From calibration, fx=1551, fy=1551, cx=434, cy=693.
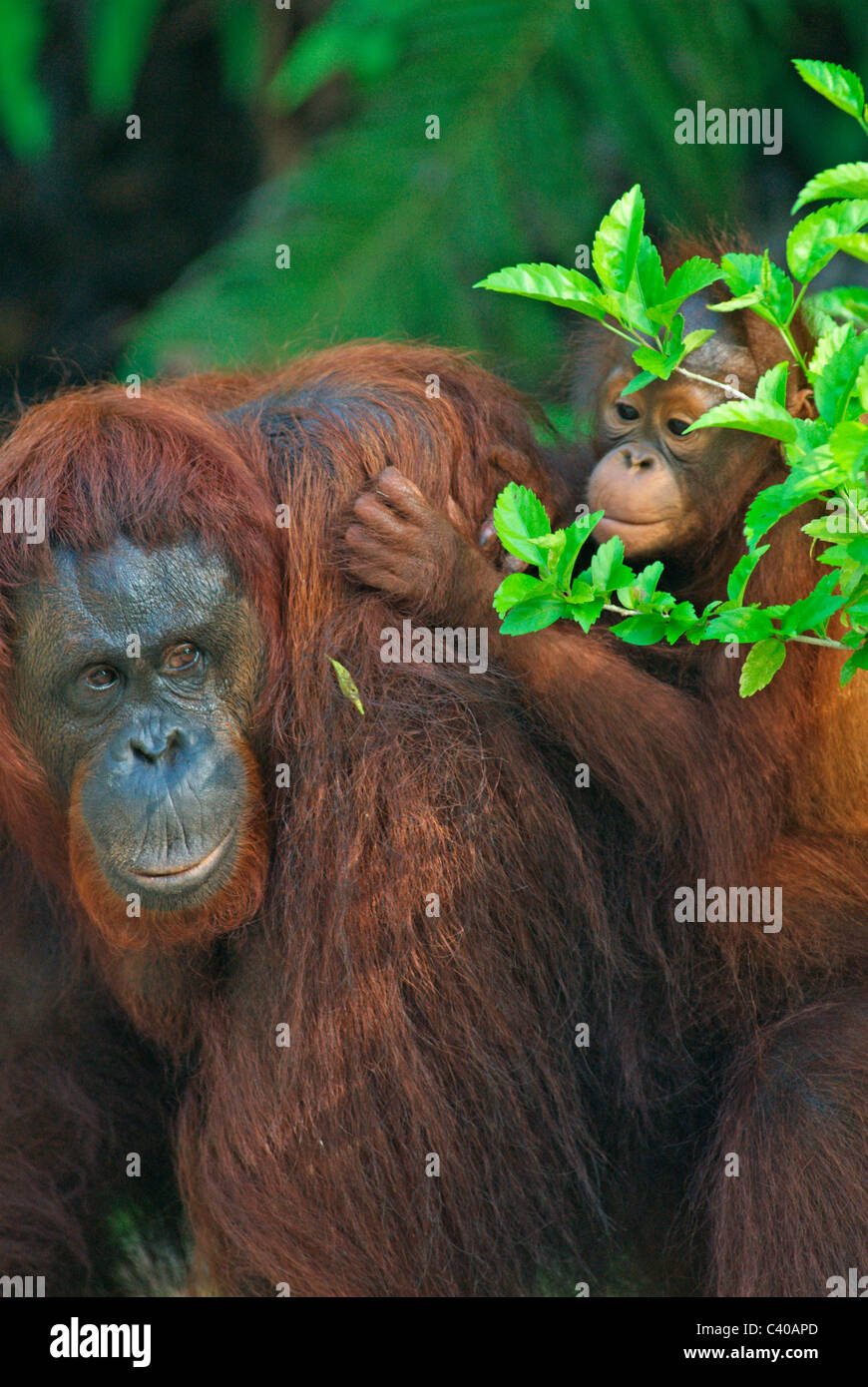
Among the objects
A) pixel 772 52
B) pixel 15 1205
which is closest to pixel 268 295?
pixel 772 52

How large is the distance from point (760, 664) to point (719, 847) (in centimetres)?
50

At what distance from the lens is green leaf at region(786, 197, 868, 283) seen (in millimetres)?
1757

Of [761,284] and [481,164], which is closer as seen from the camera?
[761,284]

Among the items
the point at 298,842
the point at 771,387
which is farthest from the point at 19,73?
the point at 771,387

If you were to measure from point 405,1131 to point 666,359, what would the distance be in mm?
1252

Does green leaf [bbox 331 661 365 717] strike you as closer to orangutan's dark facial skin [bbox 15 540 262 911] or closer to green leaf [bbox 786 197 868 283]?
orangutan's dark facial skin [bbox 15 540 262 911]

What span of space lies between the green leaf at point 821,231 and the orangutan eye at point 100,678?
113 centimetres


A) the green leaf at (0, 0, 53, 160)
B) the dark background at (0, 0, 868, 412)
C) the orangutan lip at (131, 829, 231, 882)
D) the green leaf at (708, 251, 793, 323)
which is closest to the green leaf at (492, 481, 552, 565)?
the green leaf at (708, 251, 793, 323)

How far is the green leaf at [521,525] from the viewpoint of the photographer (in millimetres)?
1906

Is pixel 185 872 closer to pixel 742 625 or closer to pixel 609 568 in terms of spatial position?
pixel 609 568

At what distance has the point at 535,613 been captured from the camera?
6.42 ft

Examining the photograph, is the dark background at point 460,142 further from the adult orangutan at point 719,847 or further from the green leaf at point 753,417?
the green leaf at point 753,417

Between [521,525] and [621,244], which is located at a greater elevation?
[621,244]

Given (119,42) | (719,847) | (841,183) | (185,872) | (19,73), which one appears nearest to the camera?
(841,183)
